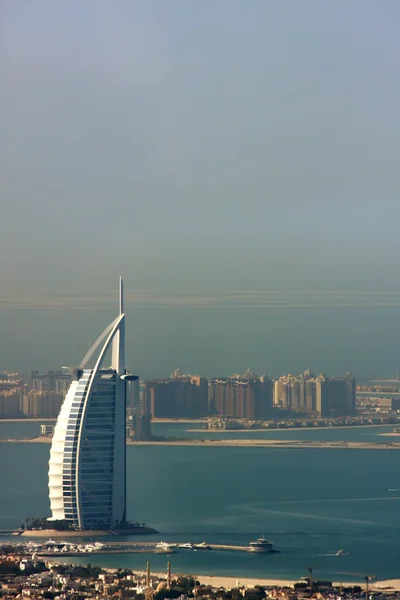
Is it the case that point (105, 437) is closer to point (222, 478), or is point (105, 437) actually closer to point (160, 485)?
point (160, 485)

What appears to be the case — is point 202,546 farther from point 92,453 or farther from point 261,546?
point 92,453

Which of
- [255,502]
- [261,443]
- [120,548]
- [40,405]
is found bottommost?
[120,548]

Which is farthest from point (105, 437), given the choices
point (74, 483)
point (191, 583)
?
point (191, 583)

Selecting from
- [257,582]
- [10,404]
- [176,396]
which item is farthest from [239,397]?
[257,582]

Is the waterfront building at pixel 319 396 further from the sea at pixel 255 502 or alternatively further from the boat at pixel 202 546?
the boat at pixel 202 546

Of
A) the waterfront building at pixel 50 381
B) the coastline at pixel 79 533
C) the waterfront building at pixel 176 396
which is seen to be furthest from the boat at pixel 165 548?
the waterfront building at pixel 176 396

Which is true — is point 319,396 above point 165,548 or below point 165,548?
above
